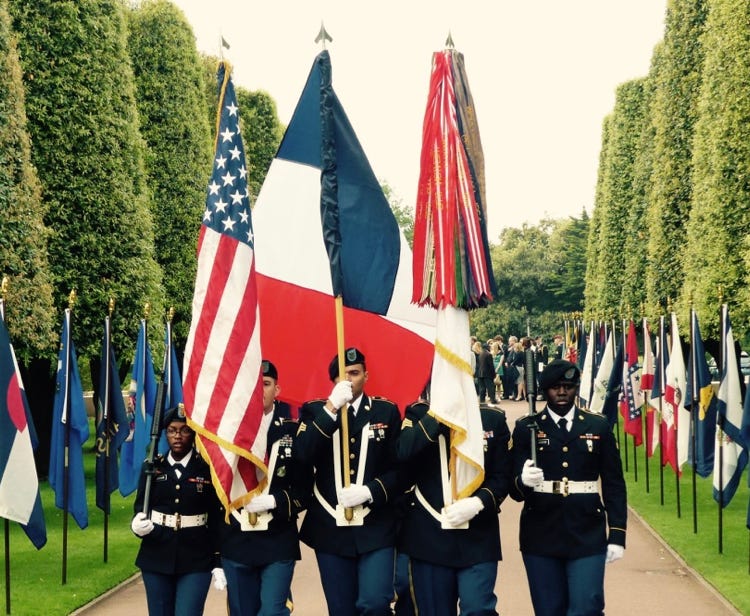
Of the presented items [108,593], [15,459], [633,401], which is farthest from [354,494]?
[633,401]

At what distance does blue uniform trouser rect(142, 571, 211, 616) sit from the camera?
8344mm

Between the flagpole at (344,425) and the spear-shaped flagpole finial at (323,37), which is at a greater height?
the spear-shaped flagpole finial at (323,37)

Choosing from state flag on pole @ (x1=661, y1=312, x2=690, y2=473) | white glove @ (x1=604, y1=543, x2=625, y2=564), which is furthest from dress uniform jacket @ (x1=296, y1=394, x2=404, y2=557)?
state flag on pole @ (x1=661, y1=312, x2=690, y2=473)

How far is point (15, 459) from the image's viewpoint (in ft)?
37.7

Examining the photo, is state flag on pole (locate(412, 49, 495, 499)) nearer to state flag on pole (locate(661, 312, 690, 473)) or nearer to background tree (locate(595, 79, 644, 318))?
state flag on pole (locate(661, 312, 690, 473))

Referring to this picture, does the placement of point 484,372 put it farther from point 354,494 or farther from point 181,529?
point 181,529

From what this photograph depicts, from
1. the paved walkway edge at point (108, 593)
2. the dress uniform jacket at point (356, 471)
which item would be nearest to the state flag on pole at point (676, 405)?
the paved walkway edge at point (108, 593)

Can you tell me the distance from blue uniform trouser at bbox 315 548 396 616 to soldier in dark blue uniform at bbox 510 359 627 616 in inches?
37.4

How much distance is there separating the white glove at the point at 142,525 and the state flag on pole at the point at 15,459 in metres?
3.32

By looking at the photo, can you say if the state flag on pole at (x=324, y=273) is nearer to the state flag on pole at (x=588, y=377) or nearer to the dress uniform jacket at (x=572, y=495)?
the dress uniform jacket at (x=572, y=495)

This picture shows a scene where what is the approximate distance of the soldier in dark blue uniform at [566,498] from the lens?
28.3 ft

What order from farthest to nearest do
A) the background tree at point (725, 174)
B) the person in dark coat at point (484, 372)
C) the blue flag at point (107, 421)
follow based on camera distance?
1. the person in dark coat at point (484, 372)
2. the background tree at point (725, 174)
3. the blue flag at point (107, 421)

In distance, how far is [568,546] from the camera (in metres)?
8.63

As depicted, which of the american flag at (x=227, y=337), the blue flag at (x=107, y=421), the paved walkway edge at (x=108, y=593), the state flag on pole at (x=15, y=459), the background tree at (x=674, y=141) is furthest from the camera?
the background tree at (x=674, y=141)
